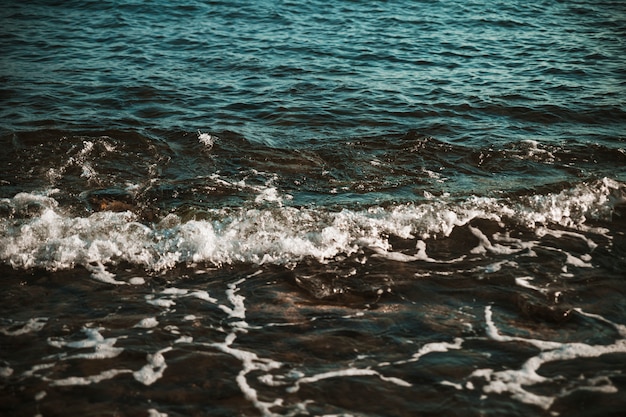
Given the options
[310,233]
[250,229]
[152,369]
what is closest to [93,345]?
[152,369]

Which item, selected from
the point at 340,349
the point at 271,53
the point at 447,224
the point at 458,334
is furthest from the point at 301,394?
the point at 271,53

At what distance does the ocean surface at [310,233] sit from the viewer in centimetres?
432

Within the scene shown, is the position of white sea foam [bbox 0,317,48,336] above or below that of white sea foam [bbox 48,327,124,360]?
above

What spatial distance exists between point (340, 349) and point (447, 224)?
2626 mm

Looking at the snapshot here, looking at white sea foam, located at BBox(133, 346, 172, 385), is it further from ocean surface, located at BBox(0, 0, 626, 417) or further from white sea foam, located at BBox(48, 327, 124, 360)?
white sea foam, located at BBox(48, 327, 124, 360)

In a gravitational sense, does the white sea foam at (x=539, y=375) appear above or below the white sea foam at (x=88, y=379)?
above

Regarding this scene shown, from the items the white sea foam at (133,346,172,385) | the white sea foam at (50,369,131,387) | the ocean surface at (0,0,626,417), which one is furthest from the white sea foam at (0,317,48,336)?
the white sea foam at (133,346,172,385)

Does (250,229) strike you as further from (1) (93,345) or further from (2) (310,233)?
(1) (93,345)

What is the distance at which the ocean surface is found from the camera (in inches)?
170

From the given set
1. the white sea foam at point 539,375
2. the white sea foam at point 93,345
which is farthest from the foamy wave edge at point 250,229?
the white sea foam at point 539,375

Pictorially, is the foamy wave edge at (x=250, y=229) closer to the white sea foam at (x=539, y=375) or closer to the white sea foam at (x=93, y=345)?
the white sea foam at (x=93, y=345)

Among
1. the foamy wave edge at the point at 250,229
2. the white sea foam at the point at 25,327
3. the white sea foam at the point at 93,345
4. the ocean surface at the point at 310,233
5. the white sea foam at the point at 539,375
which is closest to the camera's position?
the white sea foam at the point at 539,375

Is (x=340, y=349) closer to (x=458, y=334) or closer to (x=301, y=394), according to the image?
(x=301, y=394)

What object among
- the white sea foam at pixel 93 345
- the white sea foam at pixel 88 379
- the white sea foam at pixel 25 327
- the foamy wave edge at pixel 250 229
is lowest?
the white sea foam at pixel 88 379
